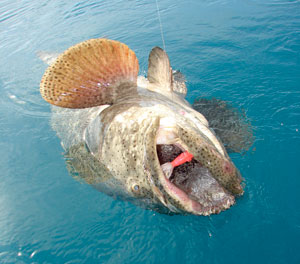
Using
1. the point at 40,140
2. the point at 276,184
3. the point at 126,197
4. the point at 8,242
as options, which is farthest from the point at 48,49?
the point at 276,184

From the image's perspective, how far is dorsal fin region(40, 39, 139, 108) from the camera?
236cm

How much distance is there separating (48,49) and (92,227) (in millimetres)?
7726

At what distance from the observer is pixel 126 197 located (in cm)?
264

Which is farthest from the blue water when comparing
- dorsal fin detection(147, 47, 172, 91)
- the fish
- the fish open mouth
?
dorsal fin detection(147, 47, 172, 91)

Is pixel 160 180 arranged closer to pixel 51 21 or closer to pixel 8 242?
pixel 8 242

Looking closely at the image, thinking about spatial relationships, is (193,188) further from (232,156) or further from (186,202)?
(232,156)

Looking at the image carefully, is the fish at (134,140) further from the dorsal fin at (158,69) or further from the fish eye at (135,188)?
the dorsal fin at (158,69)

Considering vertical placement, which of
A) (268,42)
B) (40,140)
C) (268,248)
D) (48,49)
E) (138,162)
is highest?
(48,49)

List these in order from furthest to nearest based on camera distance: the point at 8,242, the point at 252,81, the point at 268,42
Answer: the point at 268,42 → the point at 252,81 → the point at 8,242

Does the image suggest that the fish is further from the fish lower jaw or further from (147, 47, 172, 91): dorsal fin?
(147, 47, 172, 91): dorsal fin

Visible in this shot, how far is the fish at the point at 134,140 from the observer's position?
2082mm

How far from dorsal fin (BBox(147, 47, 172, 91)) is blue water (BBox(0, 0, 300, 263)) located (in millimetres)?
1599

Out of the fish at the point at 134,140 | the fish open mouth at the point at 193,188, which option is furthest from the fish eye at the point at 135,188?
the fish open mouth at the point at 193,188

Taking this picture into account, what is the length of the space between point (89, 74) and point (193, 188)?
160cm
